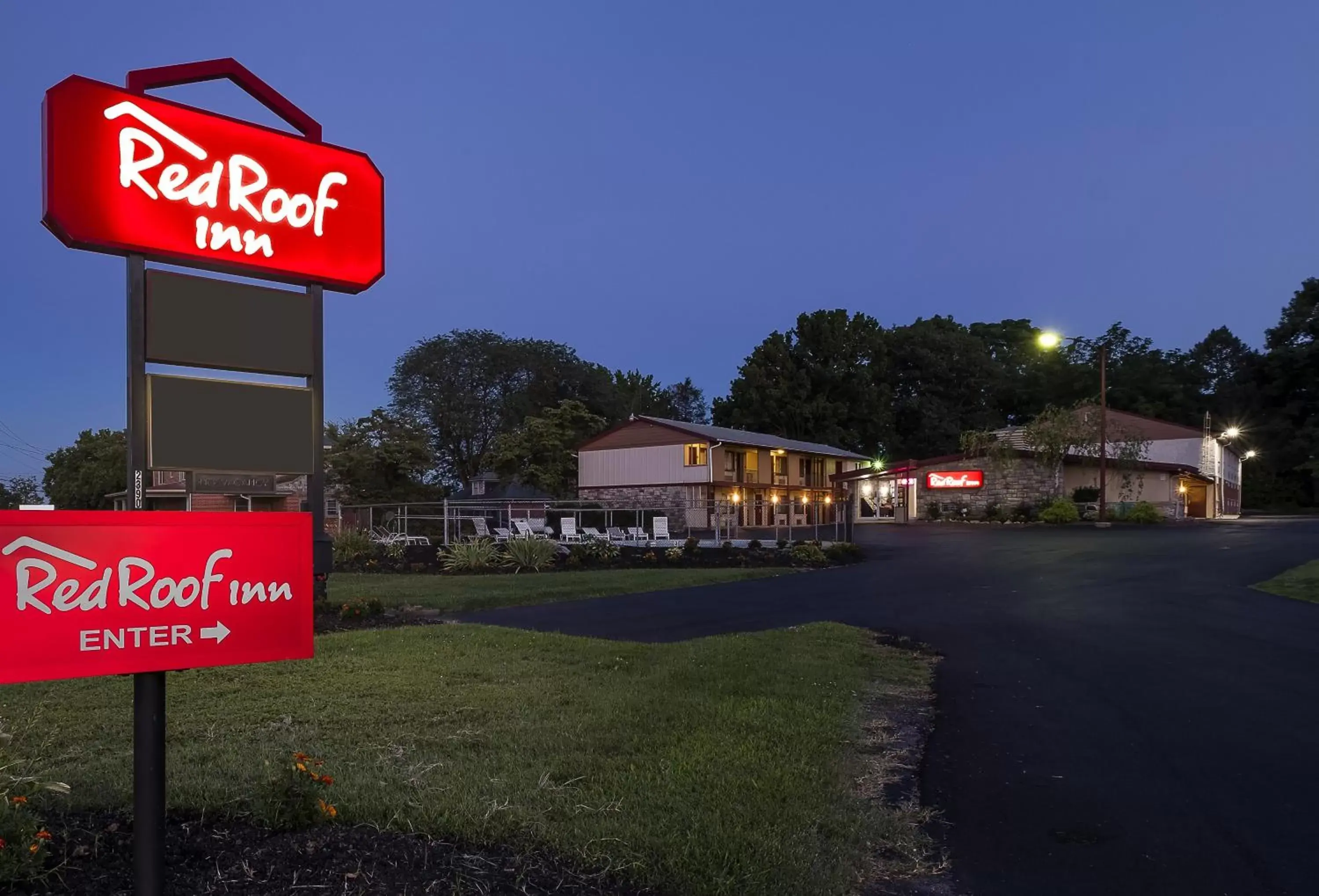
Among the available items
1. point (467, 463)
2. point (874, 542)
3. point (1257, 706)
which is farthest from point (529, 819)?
point (467, 463)

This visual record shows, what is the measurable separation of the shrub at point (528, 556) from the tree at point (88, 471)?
144 ft

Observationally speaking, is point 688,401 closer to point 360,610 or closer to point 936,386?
point 936,386

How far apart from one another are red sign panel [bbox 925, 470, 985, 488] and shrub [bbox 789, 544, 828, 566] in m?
23.8

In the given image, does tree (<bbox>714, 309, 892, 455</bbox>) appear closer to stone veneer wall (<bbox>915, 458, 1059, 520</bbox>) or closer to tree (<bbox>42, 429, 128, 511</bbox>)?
stone veneer wall (<bbox>915, 458, 1059, 520</bbox>)

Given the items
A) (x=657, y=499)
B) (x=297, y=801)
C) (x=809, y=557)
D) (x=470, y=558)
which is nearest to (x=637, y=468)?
(x=657, y=499)

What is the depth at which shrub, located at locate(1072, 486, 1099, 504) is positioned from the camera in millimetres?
39906

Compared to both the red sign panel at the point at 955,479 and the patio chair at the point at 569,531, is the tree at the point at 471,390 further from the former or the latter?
the patio chair at the point at 569,531

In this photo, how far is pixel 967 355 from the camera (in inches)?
2844

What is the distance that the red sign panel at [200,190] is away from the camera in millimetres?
4781

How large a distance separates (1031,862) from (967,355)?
72702 millimetres

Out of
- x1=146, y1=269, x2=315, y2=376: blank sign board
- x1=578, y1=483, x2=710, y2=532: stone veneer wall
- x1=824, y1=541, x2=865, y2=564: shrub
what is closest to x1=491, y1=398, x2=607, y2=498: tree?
x1=578, y1=483, x2=710, y2=532: stone veneer wall

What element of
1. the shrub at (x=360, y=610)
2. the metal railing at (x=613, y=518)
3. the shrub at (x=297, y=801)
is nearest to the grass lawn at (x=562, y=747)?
the shrub at (x=297, y=801)

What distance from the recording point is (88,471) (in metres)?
57.8

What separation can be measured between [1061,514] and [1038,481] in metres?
4.63
